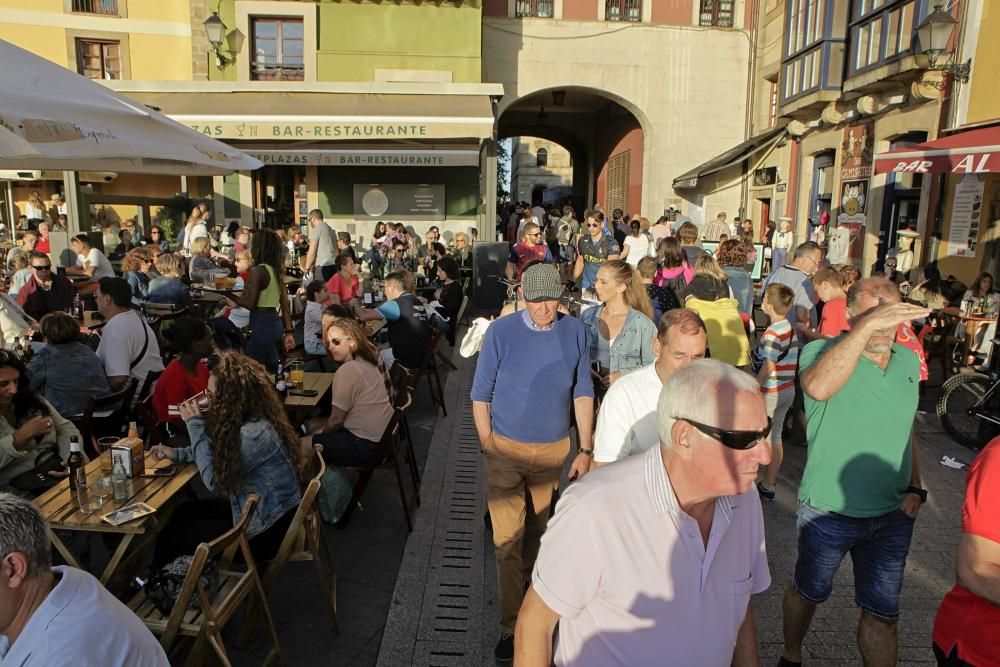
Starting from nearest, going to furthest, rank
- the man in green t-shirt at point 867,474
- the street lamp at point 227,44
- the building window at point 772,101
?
the man in green t-shirt at point 867,474 → the street lamp at point 227,44 → the building window at point 772,101

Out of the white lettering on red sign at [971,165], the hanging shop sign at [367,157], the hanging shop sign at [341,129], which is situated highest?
the hanging shop sign at [341,129]

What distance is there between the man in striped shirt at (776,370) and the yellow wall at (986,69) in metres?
8.03

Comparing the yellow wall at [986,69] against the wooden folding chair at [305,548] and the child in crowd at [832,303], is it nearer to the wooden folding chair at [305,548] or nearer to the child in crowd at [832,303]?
the child in crowd at [832,303]

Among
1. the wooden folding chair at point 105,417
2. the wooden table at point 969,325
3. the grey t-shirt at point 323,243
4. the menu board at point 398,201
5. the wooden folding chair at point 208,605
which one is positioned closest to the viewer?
the wooden folding chair at point 208,605

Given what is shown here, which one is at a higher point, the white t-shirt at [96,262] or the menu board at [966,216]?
the menu board at [966,216]

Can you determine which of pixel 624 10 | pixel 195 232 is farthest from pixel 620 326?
pixel 624 10

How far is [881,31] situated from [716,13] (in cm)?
733

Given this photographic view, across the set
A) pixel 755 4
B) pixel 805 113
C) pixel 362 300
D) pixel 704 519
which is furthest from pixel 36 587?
pixel 755 4

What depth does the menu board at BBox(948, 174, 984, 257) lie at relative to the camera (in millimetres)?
10961

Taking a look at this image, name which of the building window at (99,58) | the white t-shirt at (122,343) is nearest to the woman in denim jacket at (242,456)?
the white t-shirt at (122,343)

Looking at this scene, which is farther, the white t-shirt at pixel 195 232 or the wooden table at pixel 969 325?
the white t-shirt at pixel 195 232

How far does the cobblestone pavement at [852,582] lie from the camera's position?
133 inches

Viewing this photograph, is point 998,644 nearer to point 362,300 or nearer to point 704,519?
point 704,519

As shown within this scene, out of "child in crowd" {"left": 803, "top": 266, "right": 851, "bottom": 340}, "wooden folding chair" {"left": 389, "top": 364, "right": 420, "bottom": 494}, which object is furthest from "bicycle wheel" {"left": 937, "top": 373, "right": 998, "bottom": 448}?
"wooden folding chair" {"left": 389, "top": 364, "right": 420, "bottom": 494}
